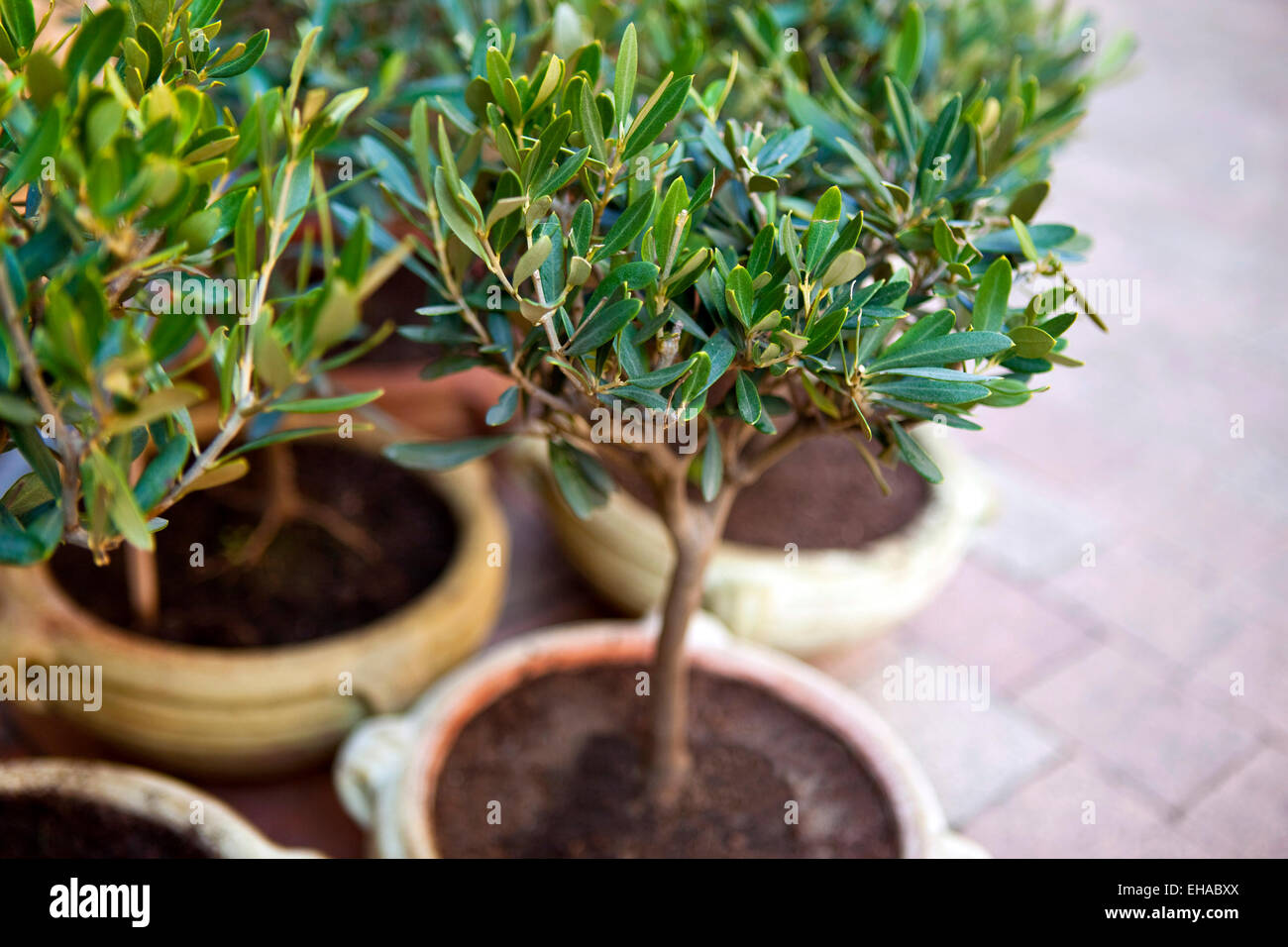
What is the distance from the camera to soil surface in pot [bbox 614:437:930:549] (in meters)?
1.95

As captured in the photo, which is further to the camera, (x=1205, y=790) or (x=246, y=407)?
(x=1205, y=790)

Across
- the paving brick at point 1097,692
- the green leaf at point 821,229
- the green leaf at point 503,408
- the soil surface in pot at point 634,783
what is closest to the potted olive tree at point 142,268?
the green leaf at point 503,408

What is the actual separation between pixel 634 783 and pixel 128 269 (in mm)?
999

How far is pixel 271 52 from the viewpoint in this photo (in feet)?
5.14

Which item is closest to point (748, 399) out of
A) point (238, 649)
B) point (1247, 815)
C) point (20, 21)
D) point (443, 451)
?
point (443, 451)

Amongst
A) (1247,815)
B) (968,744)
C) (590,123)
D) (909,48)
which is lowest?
(1247,815)

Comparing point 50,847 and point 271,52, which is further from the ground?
point 271,52

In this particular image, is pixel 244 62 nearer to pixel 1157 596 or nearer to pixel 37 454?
pixel 37 454

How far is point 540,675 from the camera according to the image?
5.16 feet

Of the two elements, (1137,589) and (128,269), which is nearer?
(128,269)
